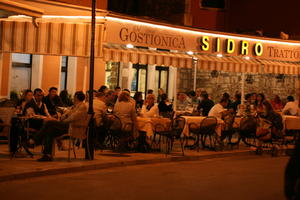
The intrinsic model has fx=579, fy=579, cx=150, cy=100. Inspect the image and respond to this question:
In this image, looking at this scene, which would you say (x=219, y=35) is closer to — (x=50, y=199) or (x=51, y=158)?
(x=51, y=158)

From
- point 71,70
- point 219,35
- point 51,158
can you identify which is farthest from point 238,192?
point 71,70

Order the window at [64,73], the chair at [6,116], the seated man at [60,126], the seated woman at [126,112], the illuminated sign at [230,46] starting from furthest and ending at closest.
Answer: the window at [64,73] < the illuminated sign at [230,46] < the seated woman at [126,112] < the chair at [6,116] < the seated man at [60,126]

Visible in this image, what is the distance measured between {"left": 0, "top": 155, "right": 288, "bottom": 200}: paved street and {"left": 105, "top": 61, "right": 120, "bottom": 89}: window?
12.3 metres

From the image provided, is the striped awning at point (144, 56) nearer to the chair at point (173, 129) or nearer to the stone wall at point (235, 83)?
the chair at point (173, 129)

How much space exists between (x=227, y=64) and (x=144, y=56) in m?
4.13

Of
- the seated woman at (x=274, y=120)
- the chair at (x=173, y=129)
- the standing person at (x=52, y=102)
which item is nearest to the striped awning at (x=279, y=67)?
the seated woman at (x=274, y=120)

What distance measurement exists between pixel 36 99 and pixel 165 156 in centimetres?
325

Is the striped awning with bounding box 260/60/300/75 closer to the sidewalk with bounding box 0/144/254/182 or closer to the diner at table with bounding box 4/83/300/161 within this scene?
the diner at table with bounding box 4/83/300/161

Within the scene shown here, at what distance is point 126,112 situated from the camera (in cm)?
1350

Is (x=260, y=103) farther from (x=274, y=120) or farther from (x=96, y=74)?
(x=96, y=74)

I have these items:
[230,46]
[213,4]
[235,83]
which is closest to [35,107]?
[230,46]

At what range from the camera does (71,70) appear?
21.3 meters

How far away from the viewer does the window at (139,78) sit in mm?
25927

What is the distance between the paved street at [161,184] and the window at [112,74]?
12.3 meters
